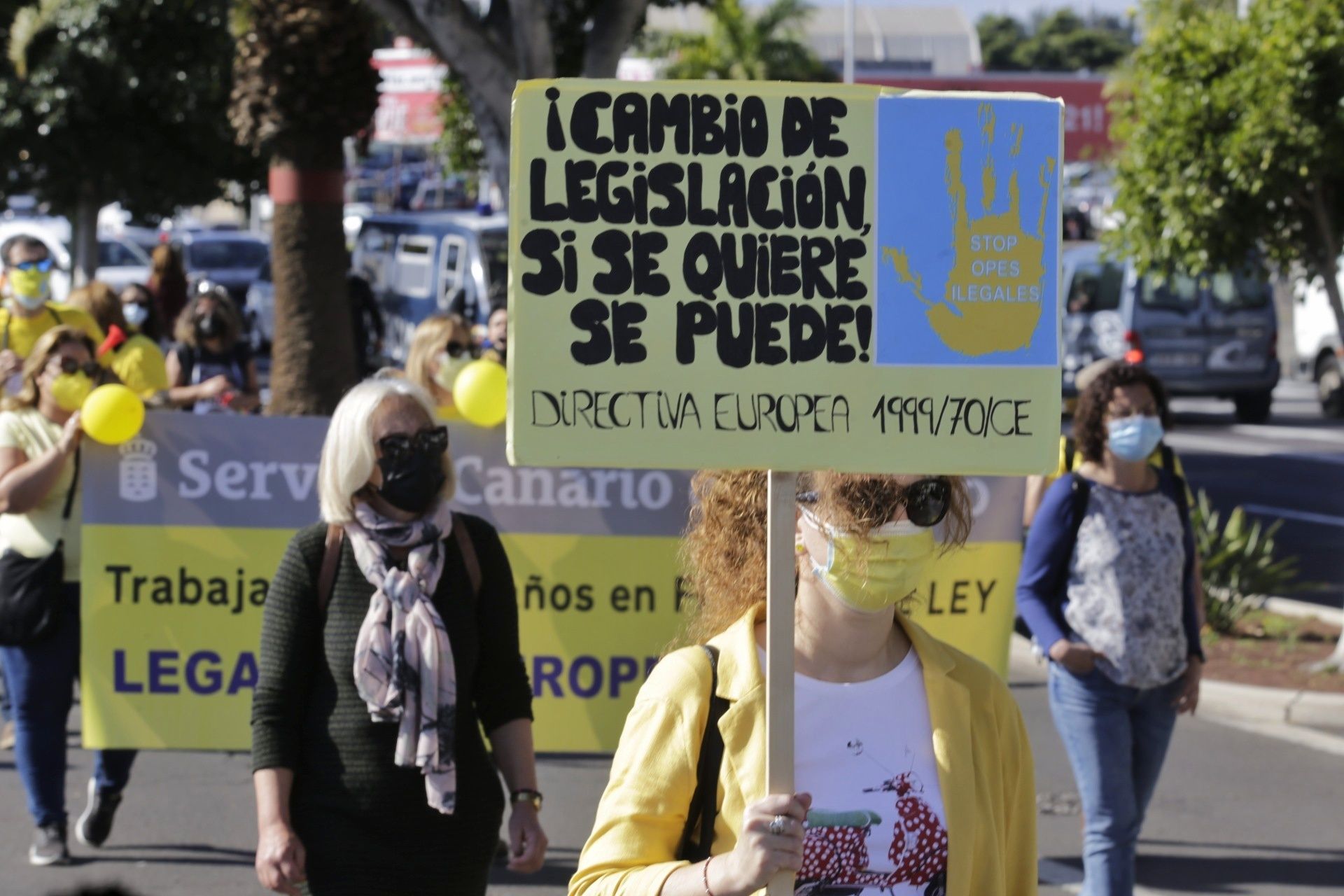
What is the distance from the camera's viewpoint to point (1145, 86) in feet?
33.7

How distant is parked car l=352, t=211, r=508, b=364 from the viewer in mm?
17250

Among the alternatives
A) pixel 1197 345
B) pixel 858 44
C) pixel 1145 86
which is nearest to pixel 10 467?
pixel 1145 86

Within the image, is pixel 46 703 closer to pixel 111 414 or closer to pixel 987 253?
pixel 111 414

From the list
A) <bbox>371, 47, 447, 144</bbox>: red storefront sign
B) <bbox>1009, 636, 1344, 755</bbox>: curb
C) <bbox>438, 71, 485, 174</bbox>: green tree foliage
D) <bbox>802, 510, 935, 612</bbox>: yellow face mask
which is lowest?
<bbox>1009, 636, 1344, 755</bbox>: curb

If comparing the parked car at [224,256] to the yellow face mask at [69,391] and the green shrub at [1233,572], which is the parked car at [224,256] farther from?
the yellow face mask at [69,391]

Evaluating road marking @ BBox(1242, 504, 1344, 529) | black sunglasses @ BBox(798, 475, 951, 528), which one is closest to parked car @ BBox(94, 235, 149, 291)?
road marking @ BBox(1242, 504, 1344, 529)

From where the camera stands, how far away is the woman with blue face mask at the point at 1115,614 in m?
4.92

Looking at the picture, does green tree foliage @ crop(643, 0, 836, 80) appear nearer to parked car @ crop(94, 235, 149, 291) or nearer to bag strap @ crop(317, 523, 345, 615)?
parked car @ crop(94, 235, 149, 291)

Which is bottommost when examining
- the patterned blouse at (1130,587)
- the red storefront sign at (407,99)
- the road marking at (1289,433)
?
the road marking at (1289,433)

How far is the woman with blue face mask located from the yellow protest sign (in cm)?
257

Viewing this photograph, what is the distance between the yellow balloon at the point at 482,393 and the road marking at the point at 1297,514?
414 inches

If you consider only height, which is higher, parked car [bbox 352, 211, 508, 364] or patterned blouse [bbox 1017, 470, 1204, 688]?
parked car [bbox 352, 211, 508, 364]

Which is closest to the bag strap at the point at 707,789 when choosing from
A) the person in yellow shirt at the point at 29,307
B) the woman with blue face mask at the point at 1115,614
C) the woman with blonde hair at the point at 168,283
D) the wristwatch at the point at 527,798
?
the wristwatch at the point at 527,798

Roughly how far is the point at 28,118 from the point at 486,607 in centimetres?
2003
